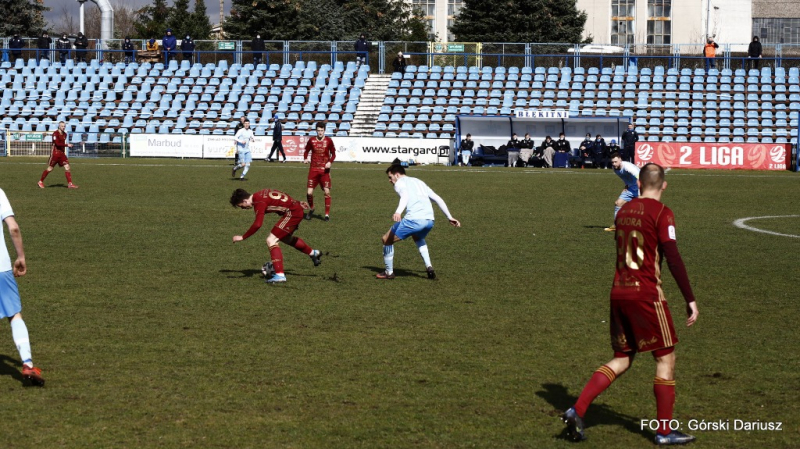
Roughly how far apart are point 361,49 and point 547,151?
15.0 metres

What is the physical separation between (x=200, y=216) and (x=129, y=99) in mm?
31456

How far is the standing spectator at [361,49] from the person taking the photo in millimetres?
49531

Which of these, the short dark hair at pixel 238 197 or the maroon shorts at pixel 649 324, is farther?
the short dark hair at pixel 238 197

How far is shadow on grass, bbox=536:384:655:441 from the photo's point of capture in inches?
258

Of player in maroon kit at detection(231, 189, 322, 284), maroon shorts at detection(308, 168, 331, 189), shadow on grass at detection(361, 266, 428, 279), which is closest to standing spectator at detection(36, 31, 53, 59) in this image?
maroon shorts at detection(308, 168, 331, 189)

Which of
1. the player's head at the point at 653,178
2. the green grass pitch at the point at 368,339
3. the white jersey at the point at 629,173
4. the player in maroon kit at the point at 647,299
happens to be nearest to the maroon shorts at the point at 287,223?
the green grass pitch at the point at 368,339

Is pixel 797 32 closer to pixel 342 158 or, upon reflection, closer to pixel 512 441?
pixel 342 158

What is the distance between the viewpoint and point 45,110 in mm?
47875

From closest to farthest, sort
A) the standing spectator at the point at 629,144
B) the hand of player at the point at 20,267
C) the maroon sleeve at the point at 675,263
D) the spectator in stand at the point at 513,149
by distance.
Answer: the maroon sleeve at the point at 675,263
the hand of player at the point at 20,267
the standing spectator at the point at 629,144
the spectator in stand at the point at 513,149

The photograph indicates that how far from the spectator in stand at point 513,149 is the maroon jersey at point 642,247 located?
33.1 m

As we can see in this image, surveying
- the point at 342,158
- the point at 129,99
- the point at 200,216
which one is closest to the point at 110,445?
the point at 200,216

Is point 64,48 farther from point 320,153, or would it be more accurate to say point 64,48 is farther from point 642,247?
point 642,247

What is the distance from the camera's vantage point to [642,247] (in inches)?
243

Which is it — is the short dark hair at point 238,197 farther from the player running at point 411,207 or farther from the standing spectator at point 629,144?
the standing spectator at point 629,144
